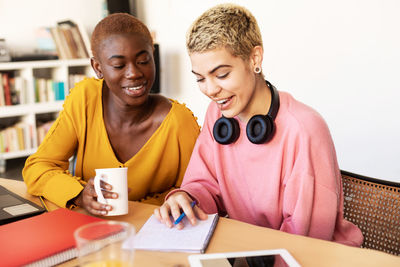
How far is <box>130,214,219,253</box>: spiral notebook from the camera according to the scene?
949 millimetres

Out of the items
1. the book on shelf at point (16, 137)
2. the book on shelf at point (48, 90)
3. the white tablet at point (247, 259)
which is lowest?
the book on shelf at point (16, 137)

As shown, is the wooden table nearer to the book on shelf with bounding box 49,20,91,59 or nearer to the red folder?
the red folder

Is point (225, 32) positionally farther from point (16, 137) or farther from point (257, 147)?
point (16, 137)

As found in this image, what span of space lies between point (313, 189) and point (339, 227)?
0.17 m

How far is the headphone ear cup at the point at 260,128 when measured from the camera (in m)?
1.23

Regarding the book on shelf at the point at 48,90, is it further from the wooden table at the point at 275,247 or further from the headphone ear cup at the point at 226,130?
the wooden table at the point at 275,247

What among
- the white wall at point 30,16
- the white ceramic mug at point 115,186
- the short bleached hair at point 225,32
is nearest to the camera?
the white ceramic mug at point 115,186

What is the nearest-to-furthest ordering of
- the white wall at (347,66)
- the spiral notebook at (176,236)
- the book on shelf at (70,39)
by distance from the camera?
the spiral notebook at (176,236) < the white wall at (347,66) < the book on shelf at (70,39)

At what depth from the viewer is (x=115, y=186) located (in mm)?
1072

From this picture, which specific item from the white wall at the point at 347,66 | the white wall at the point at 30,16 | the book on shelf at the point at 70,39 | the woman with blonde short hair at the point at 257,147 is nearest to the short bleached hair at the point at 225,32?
the woman with blonde short hair at the point at 257,147

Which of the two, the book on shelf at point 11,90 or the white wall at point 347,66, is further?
the book on shelf at point 11,90

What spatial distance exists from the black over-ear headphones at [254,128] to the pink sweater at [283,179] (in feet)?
0.10

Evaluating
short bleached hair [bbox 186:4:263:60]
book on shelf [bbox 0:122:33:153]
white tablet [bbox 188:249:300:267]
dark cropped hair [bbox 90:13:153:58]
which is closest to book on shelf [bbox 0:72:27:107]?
book on shelf [bbox 0:122:33:153]

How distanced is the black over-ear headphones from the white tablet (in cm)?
42
